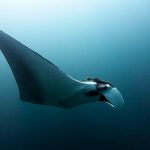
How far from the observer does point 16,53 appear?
69.9 inches

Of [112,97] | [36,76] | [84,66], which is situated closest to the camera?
[36,76]

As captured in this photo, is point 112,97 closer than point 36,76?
No

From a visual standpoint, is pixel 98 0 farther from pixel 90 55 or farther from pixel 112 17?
pixel 90 55

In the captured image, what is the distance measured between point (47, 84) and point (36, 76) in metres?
0.13

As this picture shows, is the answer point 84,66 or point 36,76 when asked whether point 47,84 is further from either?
point 84,66

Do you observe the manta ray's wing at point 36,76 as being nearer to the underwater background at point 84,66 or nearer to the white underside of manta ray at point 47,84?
the white underside of manta ray at point 47,84

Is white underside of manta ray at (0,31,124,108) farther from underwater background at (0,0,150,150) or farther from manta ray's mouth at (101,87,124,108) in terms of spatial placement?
underwater background at (0,0,150,150)

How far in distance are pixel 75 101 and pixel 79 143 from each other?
12.0 ft

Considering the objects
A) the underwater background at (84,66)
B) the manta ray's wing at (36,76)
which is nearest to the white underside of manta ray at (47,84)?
the manta ray's wing at (36,76)

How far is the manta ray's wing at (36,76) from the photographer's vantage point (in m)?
1.77

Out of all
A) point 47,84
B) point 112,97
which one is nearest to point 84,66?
point 112,97

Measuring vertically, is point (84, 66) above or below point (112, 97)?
above

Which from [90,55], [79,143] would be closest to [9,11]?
[90,55]

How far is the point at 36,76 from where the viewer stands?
2004mm
